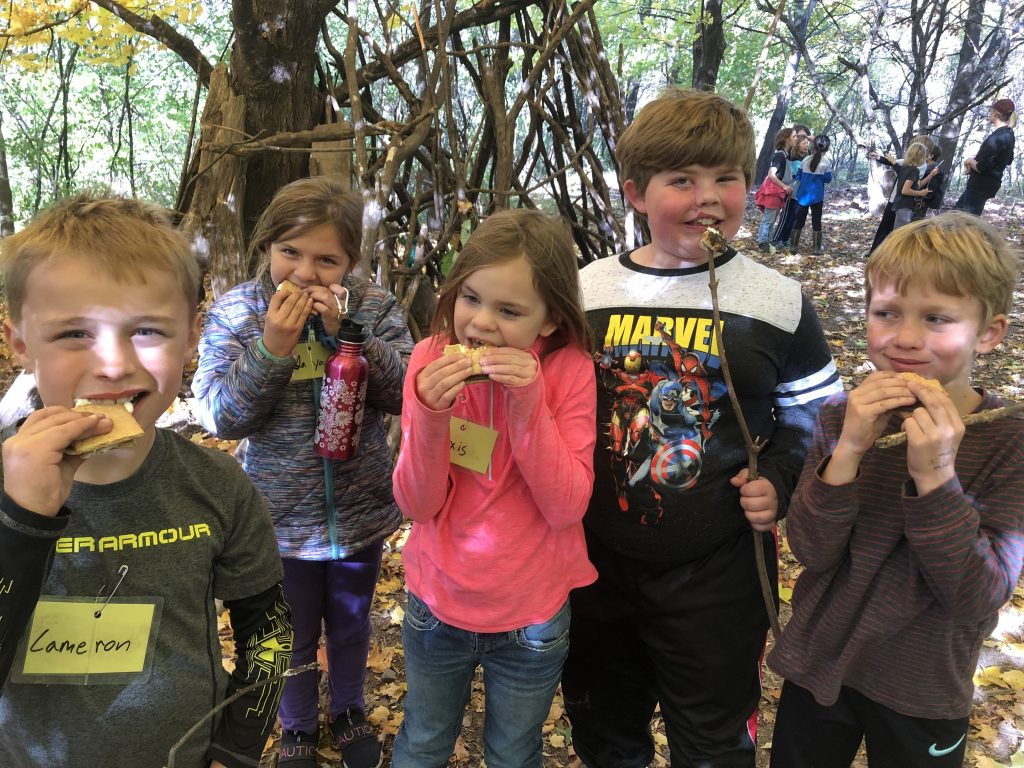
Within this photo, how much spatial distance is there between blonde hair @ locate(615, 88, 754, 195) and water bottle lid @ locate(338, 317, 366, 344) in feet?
2.73

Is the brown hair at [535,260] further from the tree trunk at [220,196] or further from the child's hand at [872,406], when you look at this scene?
the tree trunk at [220,196]

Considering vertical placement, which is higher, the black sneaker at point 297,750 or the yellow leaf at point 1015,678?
the black sneaker at point 297,750

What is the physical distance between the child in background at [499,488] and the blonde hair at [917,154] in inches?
370

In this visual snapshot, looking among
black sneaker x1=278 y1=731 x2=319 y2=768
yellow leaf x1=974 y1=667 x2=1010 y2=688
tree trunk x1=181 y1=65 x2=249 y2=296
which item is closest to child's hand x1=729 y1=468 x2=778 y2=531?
black sneaker x1=278 y1=731 x2=319 y2=768

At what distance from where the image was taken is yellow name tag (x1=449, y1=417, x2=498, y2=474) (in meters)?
1.50

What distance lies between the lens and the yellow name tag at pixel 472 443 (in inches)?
59.1

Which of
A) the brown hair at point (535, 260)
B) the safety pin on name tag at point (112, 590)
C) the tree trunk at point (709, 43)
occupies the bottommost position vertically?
the safety pin on name tag at point (112, 590)

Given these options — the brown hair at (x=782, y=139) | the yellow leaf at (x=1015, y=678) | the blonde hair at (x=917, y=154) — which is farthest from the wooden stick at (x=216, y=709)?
the brown hair at (x=782, y=139)

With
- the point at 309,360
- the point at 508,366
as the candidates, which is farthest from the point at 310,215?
the point at 508,366

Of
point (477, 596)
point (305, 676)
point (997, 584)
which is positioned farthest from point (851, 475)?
point (305, 676)

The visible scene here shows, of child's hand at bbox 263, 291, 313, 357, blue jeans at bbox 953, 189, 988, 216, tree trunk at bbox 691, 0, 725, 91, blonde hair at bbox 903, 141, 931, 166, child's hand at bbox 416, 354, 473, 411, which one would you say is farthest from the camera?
tree trunk at bbox 691, 0, 725, 91

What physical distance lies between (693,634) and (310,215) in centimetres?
152

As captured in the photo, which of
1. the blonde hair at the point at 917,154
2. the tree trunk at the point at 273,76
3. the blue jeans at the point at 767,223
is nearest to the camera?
the tree trunk at the point at 273,76

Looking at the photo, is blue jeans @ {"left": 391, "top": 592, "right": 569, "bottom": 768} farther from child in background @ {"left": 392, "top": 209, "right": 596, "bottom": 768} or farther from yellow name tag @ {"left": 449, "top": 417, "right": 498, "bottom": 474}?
yellow name tag @ {"left": 449, "top": 417, "right": 498, "bottom": 474}
